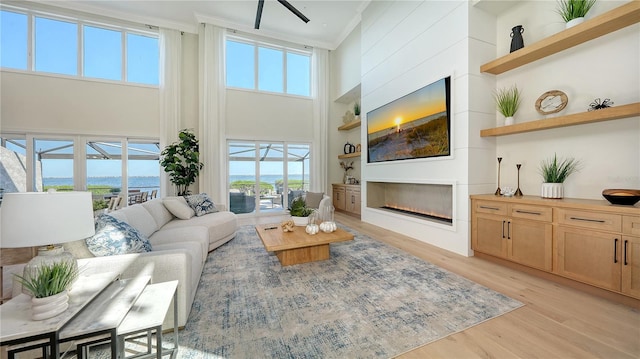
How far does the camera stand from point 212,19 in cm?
587

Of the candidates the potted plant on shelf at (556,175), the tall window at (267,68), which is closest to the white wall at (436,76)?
the potted plant on shelf at (556,175)

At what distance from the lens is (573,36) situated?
94.6 inches

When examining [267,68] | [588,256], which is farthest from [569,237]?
[267,68]

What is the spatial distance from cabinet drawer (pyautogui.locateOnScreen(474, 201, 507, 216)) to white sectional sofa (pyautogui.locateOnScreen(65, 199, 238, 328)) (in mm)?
3372

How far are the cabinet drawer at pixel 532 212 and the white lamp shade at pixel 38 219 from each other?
3.80 meters

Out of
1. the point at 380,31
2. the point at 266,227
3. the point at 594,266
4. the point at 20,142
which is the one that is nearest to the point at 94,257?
the point at 266,227

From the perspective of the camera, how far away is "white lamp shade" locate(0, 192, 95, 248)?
1086mm

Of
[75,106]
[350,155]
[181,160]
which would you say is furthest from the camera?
[350,155]

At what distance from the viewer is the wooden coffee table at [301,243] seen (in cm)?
271

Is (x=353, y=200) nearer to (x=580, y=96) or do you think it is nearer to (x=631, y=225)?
(x=580, y=96)

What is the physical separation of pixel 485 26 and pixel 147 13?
706 centimetres

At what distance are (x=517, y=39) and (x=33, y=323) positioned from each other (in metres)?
4.81

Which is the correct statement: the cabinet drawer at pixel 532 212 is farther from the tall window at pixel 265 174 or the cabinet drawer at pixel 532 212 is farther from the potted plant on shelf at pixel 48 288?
the tall window at pixel 265 174

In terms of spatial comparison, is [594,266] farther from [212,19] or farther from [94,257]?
[212,19]
